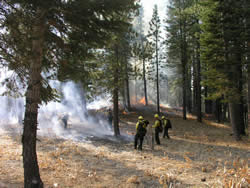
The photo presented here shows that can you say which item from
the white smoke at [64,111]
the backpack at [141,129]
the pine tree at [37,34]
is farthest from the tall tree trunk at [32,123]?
the white smoke at [64,111]

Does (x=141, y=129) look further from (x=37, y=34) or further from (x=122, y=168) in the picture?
(x=37, y=34)

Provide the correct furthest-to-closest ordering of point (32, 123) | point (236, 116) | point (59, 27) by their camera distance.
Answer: point (236, 116), point (59, 27), point (32, 123)

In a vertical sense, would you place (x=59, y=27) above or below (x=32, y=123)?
above

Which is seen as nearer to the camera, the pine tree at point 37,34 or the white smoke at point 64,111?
the pine tree at point 37,34

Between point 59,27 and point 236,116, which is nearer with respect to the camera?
point 59,27

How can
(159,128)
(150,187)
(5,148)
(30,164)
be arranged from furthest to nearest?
(159,128) → (5,148) → (150,187) → (30,164)

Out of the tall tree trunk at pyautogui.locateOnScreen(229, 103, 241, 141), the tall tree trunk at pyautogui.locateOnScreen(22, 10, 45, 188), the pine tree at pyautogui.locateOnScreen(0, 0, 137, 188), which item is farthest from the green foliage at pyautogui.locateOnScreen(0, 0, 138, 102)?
the tall tree trunk at pyautogui.locateOnScreen(229, 103, 241, 141)

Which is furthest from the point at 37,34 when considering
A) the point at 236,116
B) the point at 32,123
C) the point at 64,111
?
the point at 64,111

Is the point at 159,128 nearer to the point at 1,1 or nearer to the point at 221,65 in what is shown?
the point at 221,65

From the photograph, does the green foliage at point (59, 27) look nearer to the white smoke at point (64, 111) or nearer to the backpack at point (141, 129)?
the backpack at point (141, 129)

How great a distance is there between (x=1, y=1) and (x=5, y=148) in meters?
7.07

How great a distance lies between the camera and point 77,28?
5.67m

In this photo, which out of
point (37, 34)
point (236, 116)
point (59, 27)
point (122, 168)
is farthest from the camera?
point (236, 116)

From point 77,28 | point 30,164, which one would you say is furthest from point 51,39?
point 30,164
